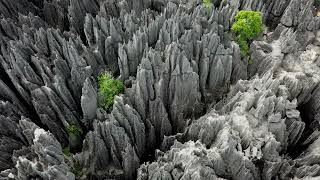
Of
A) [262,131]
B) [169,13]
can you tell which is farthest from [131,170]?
[169,13]

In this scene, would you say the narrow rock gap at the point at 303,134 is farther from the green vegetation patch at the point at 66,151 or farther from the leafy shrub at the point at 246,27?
the green vegetation patch at the point at 66,151

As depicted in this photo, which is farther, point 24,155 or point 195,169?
point 24,155

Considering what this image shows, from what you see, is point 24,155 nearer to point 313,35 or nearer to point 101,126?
point 101,126

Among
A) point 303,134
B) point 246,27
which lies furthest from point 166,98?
point 303,134

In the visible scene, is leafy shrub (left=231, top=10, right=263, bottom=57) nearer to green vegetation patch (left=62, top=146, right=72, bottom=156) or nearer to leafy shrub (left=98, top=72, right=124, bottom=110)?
leafy shrub (left=98, top=72, right=124, bottom=110)

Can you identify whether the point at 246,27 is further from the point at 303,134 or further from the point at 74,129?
the point at 74,129

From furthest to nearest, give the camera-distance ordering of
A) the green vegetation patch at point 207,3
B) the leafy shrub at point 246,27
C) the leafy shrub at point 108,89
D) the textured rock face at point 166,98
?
1. the green vegetation patch at point 207,3
2. the leafy shrub at point 246,27
3. the leafy shrub at point 108,89
4. the textured rock face at point 166,98

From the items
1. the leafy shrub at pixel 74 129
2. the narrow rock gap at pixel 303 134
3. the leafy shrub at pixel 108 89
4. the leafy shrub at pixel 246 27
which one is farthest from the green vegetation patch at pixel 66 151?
the leafy shrub at pixel 246 27
